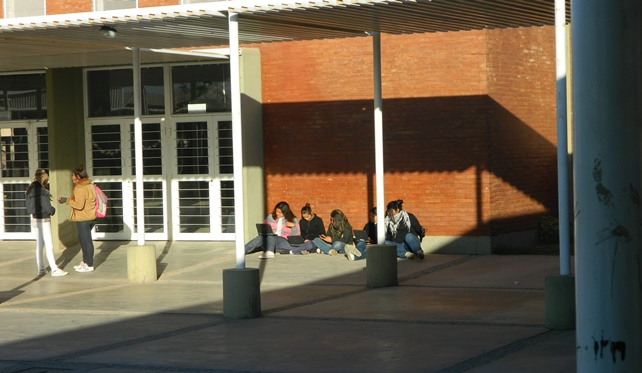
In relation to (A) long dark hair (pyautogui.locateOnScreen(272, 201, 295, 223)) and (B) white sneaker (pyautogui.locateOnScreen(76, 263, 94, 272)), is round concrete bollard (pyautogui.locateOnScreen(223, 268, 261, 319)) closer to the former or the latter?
(B) white sneaker (pyautogui.locateOnScreen(76, 263, 94, 272))

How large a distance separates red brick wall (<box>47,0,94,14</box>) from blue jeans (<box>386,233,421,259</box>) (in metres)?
8.62

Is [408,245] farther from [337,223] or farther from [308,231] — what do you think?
[308,231]

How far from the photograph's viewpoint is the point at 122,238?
20250mm

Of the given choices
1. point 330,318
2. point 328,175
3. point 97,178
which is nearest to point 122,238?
point 97,178

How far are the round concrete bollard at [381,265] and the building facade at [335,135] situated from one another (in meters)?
4.47

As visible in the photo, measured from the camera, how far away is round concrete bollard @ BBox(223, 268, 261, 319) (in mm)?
10719

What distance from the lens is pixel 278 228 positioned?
18.0 meters

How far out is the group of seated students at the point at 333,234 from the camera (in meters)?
16.5

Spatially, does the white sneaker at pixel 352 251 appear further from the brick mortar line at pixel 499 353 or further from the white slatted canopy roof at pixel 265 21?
the brick mortar line at pixel 499 353

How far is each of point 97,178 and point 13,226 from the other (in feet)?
7.58

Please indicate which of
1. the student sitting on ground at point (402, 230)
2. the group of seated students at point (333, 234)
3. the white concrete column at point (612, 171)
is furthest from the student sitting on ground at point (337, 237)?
the white concrete column at point (612, 171)

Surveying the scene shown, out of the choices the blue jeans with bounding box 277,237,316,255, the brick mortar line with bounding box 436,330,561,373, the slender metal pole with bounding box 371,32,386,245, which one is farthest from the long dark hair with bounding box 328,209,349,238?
the brick mortar line with bounding box 436,330,561,373

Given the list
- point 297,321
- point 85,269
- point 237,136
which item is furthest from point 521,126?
point 297,321

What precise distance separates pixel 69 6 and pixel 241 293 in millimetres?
11755
